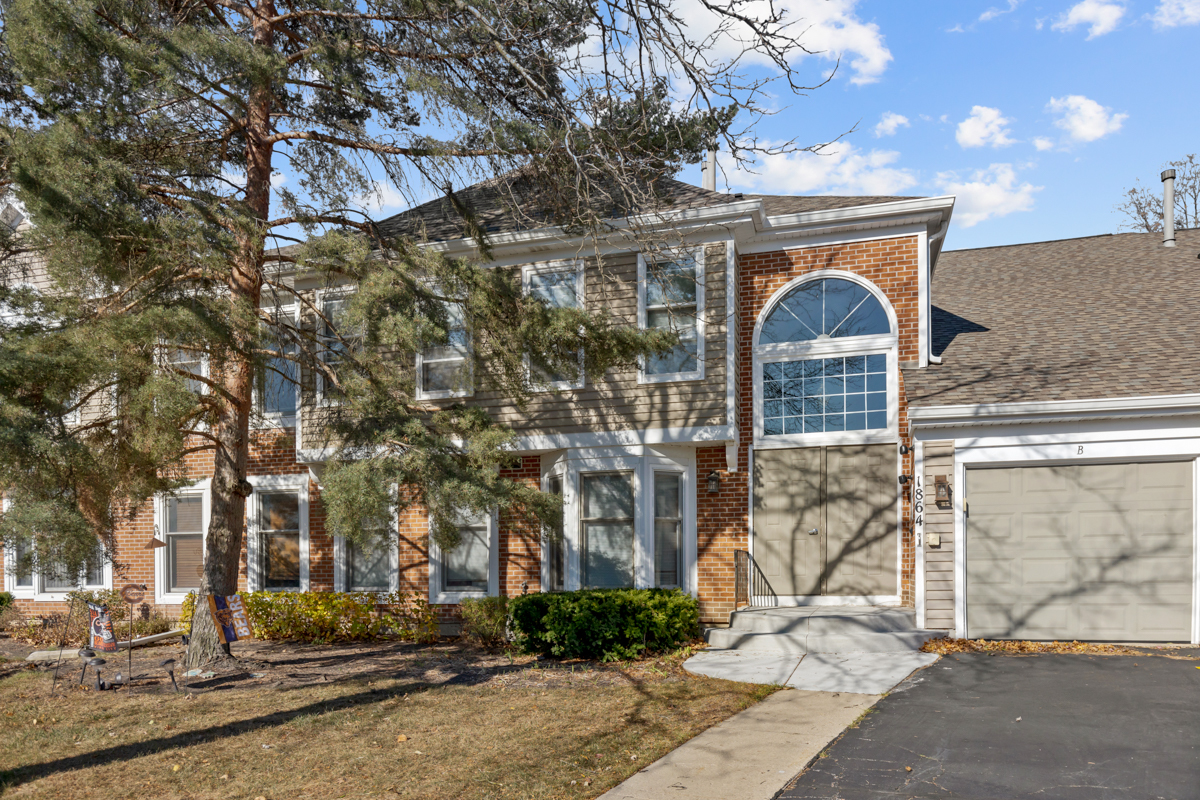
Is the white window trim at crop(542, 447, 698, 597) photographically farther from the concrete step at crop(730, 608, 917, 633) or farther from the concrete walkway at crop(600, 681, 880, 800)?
the concrete walkway at crop(600, 681, 880, 800)

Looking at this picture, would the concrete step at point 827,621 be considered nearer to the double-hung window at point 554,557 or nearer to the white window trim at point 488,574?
the double-hung window at point 554,557

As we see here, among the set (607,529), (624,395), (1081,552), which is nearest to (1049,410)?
(1081,552)

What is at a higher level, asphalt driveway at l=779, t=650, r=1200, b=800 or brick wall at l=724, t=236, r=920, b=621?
brick wall at l=724, t=236, r=920, b=621

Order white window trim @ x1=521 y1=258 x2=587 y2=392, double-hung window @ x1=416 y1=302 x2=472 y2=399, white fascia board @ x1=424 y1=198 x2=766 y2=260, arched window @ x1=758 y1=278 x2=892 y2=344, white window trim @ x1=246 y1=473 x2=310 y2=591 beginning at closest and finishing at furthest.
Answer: white fascia board @ x1=424 y1=198 x2=766 y2=260
arched window @ x1=758 y1=278 x2=892 y2=344
white window trim @ x1=521 y1=258 x2=587 y2=392
double-hung window @ x1=416 y1=302 x2=472 y2=399
white window trim @ x1=246 y1=473 x2=310 y2=591

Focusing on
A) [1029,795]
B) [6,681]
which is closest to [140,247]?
[6,681]

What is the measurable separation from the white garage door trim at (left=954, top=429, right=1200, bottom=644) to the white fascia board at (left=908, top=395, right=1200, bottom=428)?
271 mm

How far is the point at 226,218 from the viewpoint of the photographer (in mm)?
9039

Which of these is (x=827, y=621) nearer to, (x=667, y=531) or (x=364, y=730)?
(x=667, y=531)

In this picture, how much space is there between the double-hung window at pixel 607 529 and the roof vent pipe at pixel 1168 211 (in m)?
10.6

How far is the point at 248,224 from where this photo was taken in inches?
349

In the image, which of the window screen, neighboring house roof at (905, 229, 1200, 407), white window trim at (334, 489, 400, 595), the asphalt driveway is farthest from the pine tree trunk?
neighboring house roof at (905, 229, 1200, 407)

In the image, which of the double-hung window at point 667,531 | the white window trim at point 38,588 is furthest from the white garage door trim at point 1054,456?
the white window trim at point 38,588

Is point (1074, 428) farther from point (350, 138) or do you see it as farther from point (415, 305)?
point (350, 138)

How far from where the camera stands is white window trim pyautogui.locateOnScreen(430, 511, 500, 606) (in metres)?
12.4
